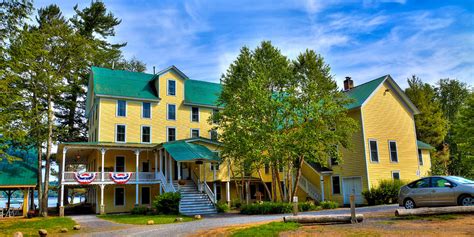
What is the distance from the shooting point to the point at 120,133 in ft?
101

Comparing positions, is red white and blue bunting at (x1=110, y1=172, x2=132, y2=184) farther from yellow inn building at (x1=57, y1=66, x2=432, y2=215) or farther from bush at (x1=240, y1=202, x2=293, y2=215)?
bush at (x1=240, y1=202, x2=293, y2=215)

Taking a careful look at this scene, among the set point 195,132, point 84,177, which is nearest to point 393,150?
point 195,132

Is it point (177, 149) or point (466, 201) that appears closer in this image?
point (466, 201)

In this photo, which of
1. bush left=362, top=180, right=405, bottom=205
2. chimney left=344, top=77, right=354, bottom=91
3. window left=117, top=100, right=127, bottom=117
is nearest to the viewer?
bush left=362, top=180, right=405, bottom=205

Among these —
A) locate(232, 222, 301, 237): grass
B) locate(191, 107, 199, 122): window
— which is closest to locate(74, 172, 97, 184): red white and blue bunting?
locate(191, 107, 199, 122): window

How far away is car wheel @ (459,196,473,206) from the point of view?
14186 mm

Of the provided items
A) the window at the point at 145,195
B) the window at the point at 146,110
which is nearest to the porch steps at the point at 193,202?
the window at the point at 145,195

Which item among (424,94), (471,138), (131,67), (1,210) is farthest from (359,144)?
(131,67)

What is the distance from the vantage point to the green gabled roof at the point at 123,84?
31.0 metres

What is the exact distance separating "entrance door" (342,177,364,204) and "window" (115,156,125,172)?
17749 mm

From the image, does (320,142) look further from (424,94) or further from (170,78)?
(424,94)

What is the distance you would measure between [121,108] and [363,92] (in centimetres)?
1995

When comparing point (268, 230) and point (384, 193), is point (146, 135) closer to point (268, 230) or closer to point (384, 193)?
point (384, 193)

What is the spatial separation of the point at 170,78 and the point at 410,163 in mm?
21685
